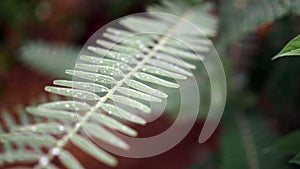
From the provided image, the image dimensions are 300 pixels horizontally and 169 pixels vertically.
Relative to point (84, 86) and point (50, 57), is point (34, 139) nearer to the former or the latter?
point (84, 86)

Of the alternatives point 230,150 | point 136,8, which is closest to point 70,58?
point 136,8

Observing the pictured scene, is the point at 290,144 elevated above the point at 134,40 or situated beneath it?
situated beneath

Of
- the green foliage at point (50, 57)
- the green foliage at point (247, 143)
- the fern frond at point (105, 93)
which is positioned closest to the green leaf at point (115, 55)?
the fern frond at point (105, 93)

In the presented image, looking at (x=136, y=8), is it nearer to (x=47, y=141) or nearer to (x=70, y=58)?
(x=70, y=58)

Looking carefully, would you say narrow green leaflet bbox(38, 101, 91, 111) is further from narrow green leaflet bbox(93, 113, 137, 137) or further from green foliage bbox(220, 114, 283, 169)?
green foliage bbox(220, 114, 283, 169)

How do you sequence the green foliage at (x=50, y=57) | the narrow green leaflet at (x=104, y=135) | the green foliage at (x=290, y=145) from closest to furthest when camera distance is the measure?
the narrow green leaflet at (x=104, y=135) < the green foliage at (x=290, y=145) < the green foliage at (x=50, y=57)

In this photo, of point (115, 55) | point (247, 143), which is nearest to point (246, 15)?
point (247, 143)

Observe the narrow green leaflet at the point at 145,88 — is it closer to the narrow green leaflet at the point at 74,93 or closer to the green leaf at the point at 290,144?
the narrow green leaflet at the point at 74,93
